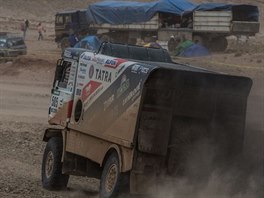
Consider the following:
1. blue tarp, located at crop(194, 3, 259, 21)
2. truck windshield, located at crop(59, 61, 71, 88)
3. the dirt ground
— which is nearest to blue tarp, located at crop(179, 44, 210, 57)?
the dirt ground

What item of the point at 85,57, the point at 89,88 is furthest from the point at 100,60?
the point at 85,57

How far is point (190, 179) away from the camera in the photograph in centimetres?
834

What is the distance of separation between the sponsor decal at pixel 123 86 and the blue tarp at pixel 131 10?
3608 centimetres

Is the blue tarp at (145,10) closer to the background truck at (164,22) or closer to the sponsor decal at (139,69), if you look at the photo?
the background truck at (164,22)

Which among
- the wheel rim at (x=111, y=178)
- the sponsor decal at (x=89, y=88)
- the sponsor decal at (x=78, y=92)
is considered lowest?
the wheel rim at (x=111, y=178)

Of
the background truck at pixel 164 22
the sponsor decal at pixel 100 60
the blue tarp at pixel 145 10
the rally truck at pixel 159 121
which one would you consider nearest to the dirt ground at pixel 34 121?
the rally truck at pixel 159 121

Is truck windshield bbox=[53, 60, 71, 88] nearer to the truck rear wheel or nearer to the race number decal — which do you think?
the race number decal

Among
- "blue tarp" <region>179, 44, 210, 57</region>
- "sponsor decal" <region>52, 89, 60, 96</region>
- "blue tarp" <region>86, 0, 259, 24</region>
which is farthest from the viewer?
"blue tarp" <region>86, 0, 259, 24</region>

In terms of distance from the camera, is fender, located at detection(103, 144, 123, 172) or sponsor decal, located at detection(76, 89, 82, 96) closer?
fender, located at detection(103, 144, 123, 172)

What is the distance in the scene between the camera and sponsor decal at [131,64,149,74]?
826 cm

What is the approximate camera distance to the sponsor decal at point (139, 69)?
8258mm

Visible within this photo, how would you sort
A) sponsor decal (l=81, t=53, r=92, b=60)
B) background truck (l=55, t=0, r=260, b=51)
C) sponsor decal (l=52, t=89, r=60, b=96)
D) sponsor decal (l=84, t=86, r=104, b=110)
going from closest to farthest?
sponsor decal (l=84, t=86, r=104, b=110), sponsor decal (l=81, t=53, r=92, b=60), sponsor decal (l=52, t=89, r=60, b=96), background truck (l=55, t=0, r=260, b=51)

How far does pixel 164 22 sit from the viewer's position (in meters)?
45.8

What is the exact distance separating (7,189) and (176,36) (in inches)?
1285
